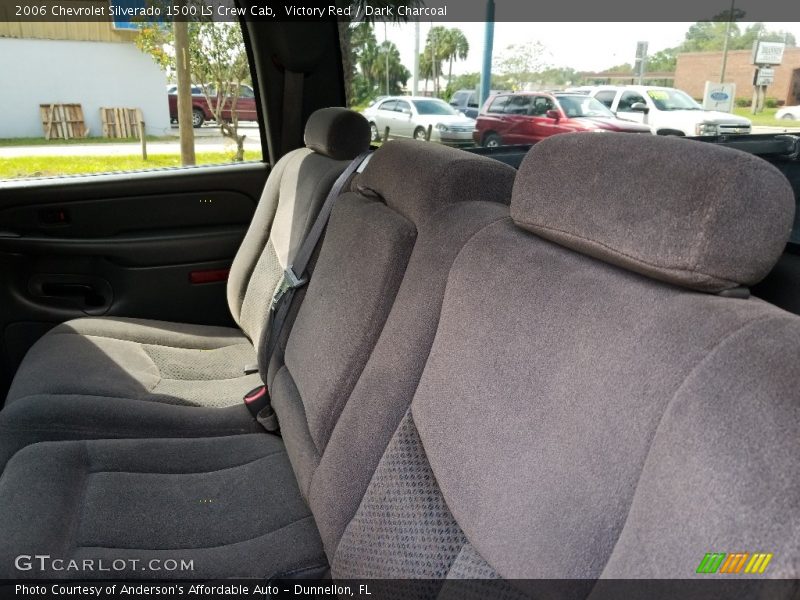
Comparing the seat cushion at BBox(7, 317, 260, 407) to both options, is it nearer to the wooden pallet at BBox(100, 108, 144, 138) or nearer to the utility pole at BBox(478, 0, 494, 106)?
the wooden pallet at BBox(100, 108, 144, 138)

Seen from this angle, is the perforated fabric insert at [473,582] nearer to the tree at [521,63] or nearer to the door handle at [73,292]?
the tree at [521,63]

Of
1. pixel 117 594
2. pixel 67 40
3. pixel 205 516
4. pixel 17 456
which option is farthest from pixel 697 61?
pixel 67 40

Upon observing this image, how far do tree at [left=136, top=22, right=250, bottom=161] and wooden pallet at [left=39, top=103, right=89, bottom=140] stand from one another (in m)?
0.35

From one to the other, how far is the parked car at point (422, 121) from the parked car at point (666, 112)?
45 cm

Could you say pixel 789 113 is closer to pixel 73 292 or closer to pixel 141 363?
pixel 141 363

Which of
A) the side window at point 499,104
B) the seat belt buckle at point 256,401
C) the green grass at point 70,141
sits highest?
the side window at point 499,104

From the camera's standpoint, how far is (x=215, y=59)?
2582 millimetres

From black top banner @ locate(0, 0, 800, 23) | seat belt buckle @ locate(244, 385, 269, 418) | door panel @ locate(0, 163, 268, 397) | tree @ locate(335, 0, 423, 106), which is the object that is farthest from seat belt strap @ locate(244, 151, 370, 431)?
door panel @ locate(0, 163, 268, 397)

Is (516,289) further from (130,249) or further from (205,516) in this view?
(130,249)

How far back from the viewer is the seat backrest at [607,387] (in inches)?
24.5

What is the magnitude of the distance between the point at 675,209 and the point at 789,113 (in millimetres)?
842

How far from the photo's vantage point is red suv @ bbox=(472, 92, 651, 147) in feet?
5.53

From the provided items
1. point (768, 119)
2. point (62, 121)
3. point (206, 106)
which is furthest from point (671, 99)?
point (62, 121)

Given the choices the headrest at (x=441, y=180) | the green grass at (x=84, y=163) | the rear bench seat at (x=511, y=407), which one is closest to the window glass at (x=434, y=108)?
the rear bench seat at (x=511, y=407)
